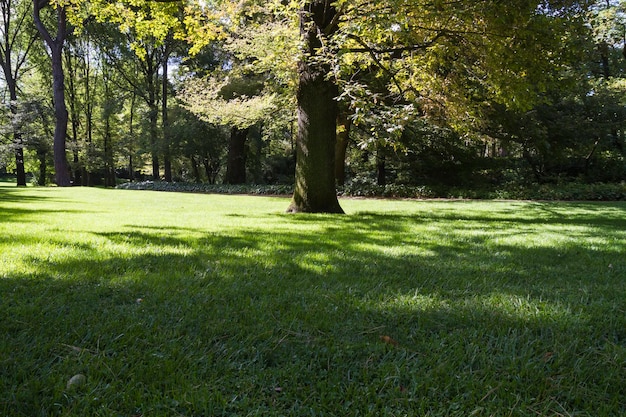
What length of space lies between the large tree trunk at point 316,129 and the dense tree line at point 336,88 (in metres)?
0.03

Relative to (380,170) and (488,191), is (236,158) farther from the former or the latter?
(488,191)

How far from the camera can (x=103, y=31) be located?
88.6 ft

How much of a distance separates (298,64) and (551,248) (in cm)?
623

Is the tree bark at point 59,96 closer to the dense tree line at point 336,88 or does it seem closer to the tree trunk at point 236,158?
the dense tree line at point 336,88

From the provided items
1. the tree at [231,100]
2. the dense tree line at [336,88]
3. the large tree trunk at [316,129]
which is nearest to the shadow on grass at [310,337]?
the dense tree line at [336,88]

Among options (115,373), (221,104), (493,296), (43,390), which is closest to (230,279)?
(115,373)

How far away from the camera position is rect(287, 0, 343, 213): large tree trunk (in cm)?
827

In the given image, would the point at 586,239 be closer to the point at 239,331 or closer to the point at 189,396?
the point at 239,331

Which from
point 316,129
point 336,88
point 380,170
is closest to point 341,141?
point 380,170

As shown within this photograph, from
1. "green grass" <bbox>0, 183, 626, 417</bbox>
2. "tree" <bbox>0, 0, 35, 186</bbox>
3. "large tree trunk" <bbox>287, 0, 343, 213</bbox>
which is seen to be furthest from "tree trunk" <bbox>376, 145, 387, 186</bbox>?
"tree" <bbox>0, 0, 35, 186</bbox>

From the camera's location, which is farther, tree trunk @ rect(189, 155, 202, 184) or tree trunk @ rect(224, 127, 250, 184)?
tree trunk @ rect(189, 155, 202, 184)

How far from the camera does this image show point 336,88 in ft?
28.1

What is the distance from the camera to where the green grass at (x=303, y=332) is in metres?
1.59

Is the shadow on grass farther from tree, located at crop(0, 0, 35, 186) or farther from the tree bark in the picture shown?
tree, located at crop(0, 0, 35, 186)
